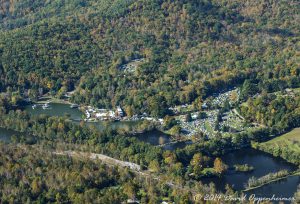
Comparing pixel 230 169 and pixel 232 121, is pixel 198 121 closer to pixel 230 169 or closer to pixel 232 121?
pixel 232 121

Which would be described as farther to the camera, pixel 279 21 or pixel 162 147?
pixel 279 21

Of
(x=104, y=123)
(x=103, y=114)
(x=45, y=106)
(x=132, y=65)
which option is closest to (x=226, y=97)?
(x=103, y=114)

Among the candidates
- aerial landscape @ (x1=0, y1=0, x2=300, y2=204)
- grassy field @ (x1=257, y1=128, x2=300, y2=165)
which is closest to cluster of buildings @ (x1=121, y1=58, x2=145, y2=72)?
aerial landscape @ (x1=0, y1=0, x2=300, y2=204)

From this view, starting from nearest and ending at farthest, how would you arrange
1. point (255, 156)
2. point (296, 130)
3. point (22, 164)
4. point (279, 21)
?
point (22, 164)
point (255, 156)
point (296, 130)
point (279, 21)

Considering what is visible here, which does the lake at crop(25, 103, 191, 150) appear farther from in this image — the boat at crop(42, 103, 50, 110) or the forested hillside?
the forested hillside

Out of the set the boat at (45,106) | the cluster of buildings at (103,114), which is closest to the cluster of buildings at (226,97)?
the cluster of buildings at (103,114)

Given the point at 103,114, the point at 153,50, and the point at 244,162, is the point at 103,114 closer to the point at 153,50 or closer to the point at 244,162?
the point at 244,162

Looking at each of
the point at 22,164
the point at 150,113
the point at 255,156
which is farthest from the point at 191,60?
the point at 22,164
